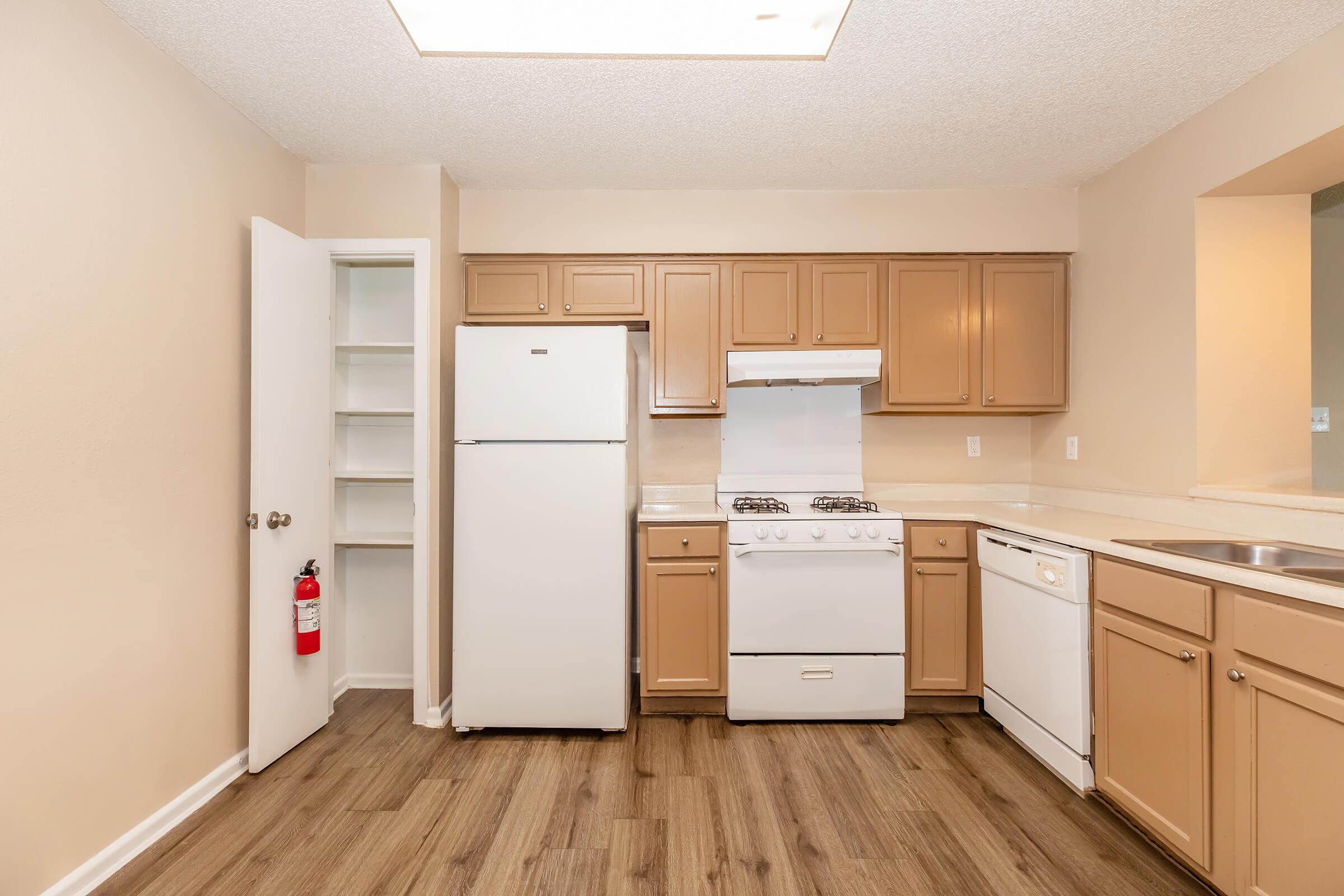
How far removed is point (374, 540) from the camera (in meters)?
2.95

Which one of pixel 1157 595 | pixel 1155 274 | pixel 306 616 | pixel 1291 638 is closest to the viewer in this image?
pixel 1291 638

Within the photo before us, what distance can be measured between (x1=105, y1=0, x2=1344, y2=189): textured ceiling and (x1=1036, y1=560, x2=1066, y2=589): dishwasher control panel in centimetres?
170

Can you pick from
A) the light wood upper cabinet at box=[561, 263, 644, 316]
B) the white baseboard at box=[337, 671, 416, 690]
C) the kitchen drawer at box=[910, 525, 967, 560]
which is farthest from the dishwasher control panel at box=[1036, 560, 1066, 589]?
the white baseboard at box=[337, 671, 416, 690]

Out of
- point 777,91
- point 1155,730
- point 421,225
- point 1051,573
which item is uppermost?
point 777,91

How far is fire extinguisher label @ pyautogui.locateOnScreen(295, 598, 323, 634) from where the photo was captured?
7.83 feet

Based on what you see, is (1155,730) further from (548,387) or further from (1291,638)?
(548,387)

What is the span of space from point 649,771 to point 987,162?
2997 mm

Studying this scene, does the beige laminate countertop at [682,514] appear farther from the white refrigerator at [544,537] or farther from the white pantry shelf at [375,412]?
the white pantry shelf at [375,412]

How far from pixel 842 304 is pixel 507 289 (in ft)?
5.51

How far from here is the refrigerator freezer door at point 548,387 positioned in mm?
2590

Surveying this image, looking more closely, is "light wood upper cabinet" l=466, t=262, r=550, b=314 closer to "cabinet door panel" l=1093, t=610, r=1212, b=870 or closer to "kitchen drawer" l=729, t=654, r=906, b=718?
"kitchen drawer" l=729, t=654, r=906, b=718

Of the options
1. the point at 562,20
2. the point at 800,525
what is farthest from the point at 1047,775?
the point at 562,20

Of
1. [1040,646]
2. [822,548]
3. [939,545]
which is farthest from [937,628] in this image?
[822,548]

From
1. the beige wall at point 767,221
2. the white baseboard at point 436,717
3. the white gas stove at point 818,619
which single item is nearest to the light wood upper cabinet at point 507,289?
the beige wall at point 767,221
